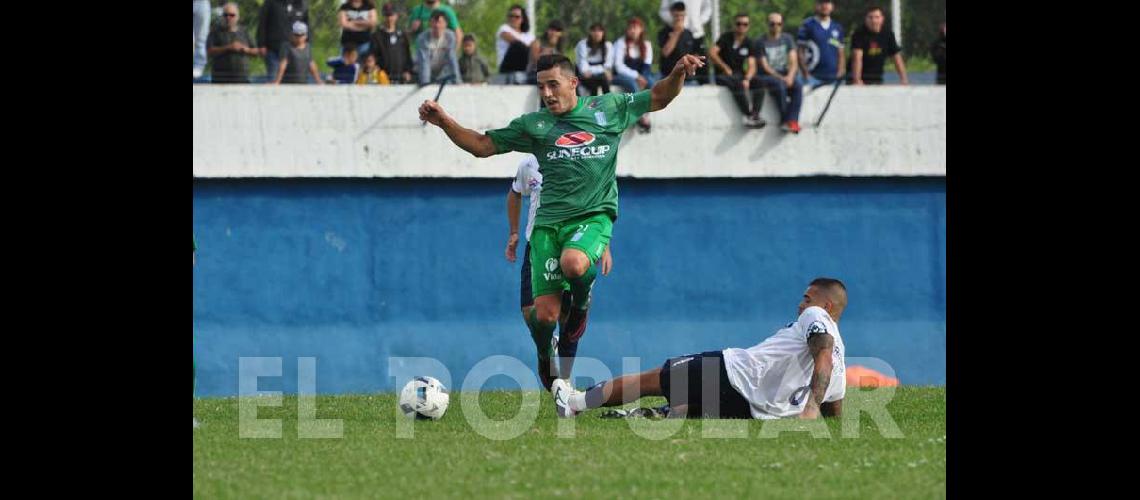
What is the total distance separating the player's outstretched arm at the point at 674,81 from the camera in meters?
11.7

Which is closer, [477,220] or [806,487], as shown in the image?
[806,487]

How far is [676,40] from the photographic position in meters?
20.1

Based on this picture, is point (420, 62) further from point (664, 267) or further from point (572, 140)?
point (572, 140)

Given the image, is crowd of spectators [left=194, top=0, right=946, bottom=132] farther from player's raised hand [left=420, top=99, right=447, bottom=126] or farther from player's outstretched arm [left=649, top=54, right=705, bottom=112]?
player's raised hand [left=420, top=99, right=447, bottom=126]

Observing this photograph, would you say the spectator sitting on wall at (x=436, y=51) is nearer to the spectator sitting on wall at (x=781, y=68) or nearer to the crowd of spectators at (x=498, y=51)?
the crowd of spectators at (x=498, y=51)

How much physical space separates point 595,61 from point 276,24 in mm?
3936

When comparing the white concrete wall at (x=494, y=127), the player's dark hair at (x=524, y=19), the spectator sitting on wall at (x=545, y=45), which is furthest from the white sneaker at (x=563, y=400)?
the player's dark hair at (x=524, y=19)

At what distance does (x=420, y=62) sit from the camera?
20078 millimetres

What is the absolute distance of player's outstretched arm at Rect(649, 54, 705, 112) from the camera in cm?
1171

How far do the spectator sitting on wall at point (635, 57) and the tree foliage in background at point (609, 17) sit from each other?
14 cm
